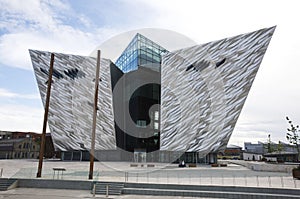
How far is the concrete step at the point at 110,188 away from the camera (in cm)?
1256

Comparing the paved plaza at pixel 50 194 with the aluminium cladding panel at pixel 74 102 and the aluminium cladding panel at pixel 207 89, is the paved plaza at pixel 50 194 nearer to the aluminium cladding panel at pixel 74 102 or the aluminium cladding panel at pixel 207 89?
the aluminium cladding panel at pixel 207 89

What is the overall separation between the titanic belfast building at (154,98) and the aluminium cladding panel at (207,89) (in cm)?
12

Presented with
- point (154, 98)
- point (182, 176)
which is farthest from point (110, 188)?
point (154, 98)

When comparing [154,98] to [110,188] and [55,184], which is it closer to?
[55,184]

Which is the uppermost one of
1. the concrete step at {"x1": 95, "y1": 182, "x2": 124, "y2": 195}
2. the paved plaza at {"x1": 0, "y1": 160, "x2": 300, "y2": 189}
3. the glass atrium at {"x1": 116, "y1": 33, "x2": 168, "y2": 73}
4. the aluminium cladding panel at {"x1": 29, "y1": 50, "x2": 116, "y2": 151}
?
the glass atrium at {"x1": 116, "y1": 33, "x2": 168, "y2": 73}

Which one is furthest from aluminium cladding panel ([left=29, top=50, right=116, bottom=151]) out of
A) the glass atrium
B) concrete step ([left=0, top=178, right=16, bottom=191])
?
concrete step ([left=0, top=178, right=16, bottom=191])

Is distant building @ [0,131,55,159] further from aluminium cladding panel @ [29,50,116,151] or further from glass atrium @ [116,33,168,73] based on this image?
glass atrium @ [116,33,168,73]

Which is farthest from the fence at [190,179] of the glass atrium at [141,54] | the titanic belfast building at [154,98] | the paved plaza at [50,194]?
the glass atrium at [141,54]

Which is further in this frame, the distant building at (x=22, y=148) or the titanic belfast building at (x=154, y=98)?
the distant building at (x=22, y=148)

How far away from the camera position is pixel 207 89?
3528 centimetres

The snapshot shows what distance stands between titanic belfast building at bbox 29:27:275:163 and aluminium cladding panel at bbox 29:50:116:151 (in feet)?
0.48

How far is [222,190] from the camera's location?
1184 cm

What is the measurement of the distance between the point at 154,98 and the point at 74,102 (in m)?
14.8

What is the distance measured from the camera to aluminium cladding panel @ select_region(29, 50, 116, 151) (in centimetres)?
3803
